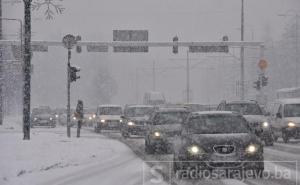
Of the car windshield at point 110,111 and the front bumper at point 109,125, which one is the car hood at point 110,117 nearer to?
the front bumper at point 109,125

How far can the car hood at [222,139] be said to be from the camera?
15.6 metres

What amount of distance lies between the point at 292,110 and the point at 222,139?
17267mm

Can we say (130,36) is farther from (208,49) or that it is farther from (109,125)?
(109,125)

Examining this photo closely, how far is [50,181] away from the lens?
15.1 meters

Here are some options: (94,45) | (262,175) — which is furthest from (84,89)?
(262,175)

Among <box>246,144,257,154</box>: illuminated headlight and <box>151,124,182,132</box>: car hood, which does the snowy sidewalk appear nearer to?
<box>151,124,182,132</box>: car hood

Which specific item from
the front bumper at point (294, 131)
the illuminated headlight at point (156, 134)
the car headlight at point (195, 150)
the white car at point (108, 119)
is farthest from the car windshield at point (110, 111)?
the car headlight at point (195, 150)

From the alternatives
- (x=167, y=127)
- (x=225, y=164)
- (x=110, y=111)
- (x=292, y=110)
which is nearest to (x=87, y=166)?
(x=225, y=164)

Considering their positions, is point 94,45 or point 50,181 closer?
point 50,181

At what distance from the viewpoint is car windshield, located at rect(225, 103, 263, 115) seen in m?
29.9

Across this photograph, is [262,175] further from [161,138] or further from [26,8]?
[26,8]

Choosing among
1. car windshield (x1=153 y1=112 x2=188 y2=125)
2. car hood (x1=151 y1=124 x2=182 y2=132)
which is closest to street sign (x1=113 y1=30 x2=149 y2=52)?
car windshield (x1=153 y1=112 x2=188 y2=125)

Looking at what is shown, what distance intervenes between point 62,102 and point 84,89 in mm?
10284

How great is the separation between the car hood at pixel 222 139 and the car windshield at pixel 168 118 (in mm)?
9172
